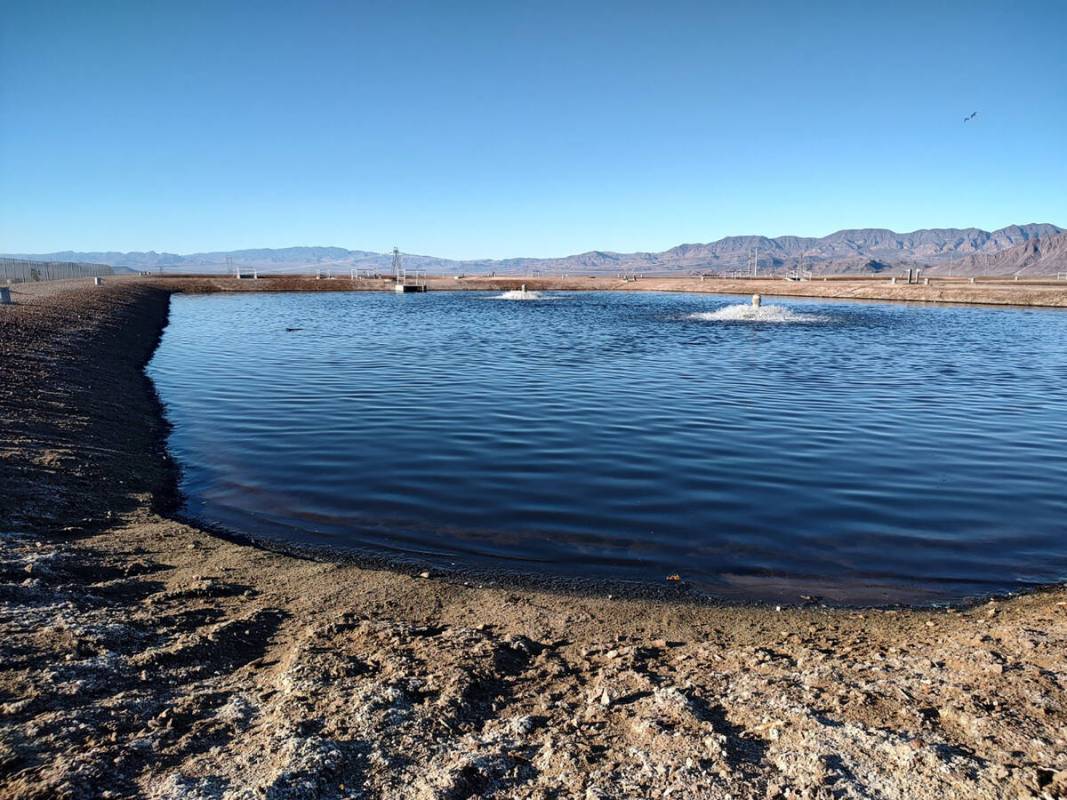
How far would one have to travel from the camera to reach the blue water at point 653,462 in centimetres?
751

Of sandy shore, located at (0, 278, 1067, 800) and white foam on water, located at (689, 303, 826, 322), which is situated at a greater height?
white foam on water, located at (689, 303, 826, 322)

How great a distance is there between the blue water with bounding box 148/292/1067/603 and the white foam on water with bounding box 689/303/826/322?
57.0 feet

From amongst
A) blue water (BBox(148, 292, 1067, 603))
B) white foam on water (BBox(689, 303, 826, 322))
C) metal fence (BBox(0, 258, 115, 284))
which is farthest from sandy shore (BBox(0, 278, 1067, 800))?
metal fence (BBox(0, 258, 115, 284))

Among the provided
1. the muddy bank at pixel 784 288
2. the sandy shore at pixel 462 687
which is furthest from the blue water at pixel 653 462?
the muddy bank at pixel 784 288

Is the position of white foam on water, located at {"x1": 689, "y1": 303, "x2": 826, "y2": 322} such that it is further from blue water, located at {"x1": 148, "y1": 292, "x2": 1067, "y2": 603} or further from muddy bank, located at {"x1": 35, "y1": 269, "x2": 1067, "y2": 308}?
muddy bank, located at {"x1": 35, "y1": 269, "x2": 1067, "y2": 308}

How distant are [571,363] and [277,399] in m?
10.2

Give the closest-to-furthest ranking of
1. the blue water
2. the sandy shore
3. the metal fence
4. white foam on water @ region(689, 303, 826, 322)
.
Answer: the sandy shore < the blue water < white foam on water @ region(689, 303, 826, 322) < the metal fence

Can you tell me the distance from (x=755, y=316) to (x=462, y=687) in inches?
1709

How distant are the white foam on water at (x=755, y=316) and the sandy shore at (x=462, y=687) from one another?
37587 millimetres

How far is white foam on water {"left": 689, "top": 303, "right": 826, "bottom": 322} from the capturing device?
4212 cm

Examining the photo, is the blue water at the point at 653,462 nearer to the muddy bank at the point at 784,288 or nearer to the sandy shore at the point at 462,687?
the sandy shore at the point at 462,687

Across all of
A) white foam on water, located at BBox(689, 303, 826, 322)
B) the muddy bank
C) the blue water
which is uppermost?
the muddy bank

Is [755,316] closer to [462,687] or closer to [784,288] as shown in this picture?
[784,288]

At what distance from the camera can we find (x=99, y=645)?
445 centimetres
